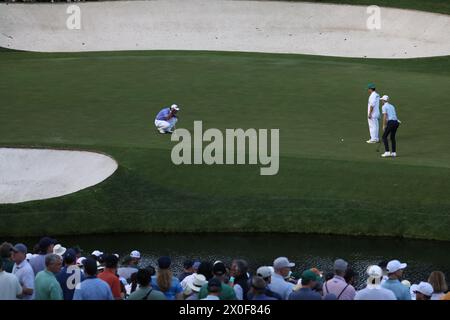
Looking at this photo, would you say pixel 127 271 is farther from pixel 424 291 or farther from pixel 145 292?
pixel 424 291

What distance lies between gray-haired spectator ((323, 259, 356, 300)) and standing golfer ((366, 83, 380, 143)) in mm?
16676

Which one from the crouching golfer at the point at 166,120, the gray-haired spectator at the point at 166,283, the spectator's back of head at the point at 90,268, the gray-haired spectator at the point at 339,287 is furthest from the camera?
the crouching golfer at the point at 166,120

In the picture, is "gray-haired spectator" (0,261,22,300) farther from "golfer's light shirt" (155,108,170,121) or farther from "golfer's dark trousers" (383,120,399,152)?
"golfer's light shirt" (155,108,170,121)

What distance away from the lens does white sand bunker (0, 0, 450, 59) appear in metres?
52.9

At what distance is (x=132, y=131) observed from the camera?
3394 cm

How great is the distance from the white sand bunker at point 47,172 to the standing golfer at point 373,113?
329 inches

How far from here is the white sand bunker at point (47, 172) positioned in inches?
1171

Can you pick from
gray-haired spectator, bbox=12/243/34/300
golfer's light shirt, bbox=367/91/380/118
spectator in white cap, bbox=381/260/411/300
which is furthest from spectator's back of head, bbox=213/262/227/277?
golfer's light shirt, bbox=367/91/380/118

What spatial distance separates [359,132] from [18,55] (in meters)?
22.3

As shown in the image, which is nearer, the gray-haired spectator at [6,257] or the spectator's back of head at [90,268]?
the spectator's back of head at [90,268]

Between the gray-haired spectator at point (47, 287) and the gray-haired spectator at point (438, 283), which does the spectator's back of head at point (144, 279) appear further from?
the gray-haired spectator at point (438, 283)

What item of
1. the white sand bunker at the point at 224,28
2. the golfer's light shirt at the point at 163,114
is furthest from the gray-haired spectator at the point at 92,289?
the white sand bunker at the point at 224,28

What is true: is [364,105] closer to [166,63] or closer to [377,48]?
[166,63]
